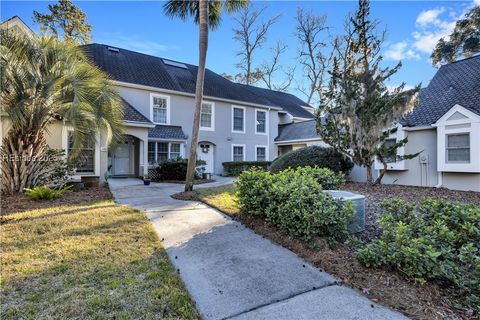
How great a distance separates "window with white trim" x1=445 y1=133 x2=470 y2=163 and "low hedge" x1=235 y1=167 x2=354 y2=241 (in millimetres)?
8147

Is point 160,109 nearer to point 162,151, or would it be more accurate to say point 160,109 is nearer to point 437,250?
point 162,151

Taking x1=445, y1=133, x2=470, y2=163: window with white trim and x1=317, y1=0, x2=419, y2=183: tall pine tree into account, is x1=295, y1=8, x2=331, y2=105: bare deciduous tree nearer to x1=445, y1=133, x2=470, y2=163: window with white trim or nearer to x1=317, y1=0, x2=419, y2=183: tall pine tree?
x1=317, y1=0, x2=419, y2=183: tall pine tree

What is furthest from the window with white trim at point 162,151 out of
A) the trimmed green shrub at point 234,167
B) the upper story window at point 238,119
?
the upper story window at point 238,119

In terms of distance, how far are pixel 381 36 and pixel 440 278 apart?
379 inches

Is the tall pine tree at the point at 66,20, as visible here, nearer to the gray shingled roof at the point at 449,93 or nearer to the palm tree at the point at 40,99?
the palm tree at the point at 40,99

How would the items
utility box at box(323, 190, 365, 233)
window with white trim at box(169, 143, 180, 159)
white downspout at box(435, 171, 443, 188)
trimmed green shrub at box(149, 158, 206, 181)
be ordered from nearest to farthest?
utility box at box(323, 190, 365, 233), white downspout at box(435, 171, 443, 188), trimmed green shrub at box(149, 158, 206, 181), window with white trim at box(169, 143, 180, 159)

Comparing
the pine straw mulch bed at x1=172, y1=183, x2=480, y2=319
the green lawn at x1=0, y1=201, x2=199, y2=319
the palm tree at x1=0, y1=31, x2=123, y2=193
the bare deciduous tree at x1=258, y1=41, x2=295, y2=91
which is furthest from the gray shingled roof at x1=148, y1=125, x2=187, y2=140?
the bare deciduous tree at x1=258, y1=41, x2=295, y2=91

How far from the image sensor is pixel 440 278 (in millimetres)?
3230

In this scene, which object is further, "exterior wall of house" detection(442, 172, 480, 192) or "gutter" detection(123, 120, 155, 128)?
"gutter" detection(123, 120, 155, 128)

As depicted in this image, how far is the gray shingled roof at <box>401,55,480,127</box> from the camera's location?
10864mm

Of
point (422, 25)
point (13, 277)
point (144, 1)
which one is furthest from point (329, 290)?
point (422, 25)

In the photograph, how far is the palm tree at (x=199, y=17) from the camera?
9.15m

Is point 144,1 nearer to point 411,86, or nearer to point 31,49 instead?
point 31,49

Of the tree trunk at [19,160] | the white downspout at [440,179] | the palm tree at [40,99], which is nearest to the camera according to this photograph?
the palm tree at [40,99]
